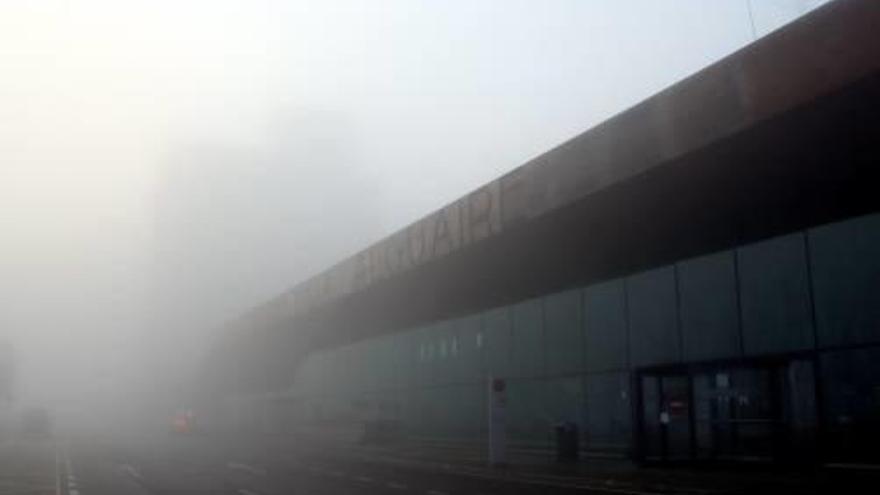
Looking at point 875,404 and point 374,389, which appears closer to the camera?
point 875,404

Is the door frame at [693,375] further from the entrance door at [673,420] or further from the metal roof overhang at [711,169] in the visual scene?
the metal roof overhang at [711,169]

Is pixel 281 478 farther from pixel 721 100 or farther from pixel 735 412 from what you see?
pixel 721 100

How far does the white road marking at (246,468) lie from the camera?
106 ft

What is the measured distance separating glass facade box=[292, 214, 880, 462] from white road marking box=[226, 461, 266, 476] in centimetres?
1082

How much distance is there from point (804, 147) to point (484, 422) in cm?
2481

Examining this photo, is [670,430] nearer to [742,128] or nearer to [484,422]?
[742,128]

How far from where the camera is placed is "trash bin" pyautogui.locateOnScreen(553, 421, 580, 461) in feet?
112

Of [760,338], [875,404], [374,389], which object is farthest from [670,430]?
[374,389]

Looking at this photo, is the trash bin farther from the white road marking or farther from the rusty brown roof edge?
the white road marking

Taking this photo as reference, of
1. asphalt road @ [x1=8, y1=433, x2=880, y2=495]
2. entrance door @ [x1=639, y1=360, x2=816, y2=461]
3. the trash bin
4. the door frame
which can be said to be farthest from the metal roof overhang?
asphalt road @ [x1=8, y1=433, x2=880, y2=495]

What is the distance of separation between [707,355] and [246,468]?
50.0 ft

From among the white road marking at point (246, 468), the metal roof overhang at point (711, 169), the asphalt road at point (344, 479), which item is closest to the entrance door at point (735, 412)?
the asphalt road at point (344, 479)

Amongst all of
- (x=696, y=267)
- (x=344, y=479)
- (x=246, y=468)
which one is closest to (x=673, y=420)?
(x=696, y=267)

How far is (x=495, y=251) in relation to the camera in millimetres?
36125
